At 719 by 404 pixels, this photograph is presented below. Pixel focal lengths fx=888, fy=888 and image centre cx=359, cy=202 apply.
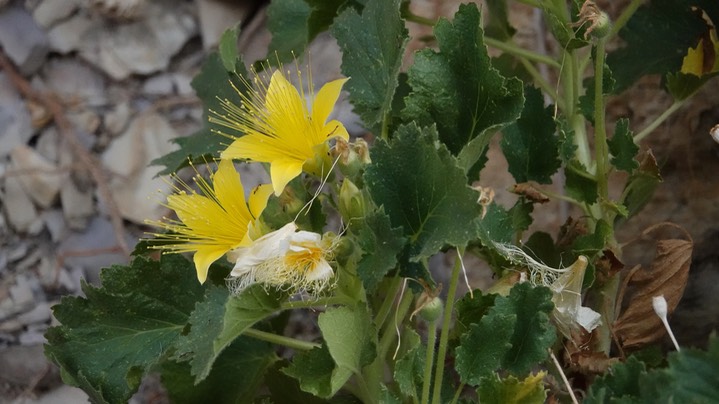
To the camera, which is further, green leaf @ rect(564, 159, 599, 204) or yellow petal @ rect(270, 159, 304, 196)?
green leaf @ rect(564, 159, 599, 204)

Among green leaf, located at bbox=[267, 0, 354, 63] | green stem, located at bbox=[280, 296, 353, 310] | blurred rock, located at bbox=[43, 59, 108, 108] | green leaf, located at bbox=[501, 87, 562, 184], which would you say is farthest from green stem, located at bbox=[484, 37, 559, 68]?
blurred rock, located at bbox=[43, 59, 108, 108]

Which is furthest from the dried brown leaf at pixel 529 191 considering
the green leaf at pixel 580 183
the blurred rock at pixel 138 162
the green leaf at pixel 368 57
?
the blurred rock at pixel 138 162

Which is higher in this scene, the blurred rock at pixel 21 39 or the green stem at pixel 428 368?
the blurred rock at pixel 21 39

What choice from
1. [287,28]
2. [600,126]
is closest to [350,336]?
[600,126]

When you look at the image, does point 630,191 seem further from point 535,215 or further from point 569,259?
point 535,215

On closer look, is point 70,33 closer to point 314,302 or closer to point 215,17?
point 215,17

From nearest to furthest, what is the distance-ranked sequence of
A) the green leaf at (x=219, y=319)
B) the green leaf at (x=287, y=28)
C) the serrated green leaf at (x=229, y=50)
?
the green leaf at (x=219, y=319)
the serrated green leaf at (x=229, y=50)
the green leaf at (x=287, y=28)

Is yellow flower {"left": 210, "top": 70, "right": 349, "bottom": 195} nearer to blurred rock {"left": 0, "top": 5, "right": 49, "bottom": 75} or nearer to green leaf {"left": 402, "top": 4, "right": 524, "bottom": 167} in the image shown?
green leaf {"left": 402, "top": 4, "right": 524, "bottom": 167}

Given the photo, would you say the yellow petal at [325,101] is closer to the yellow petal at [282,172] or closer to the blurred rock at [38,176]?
the yellow petal at [282,172]
